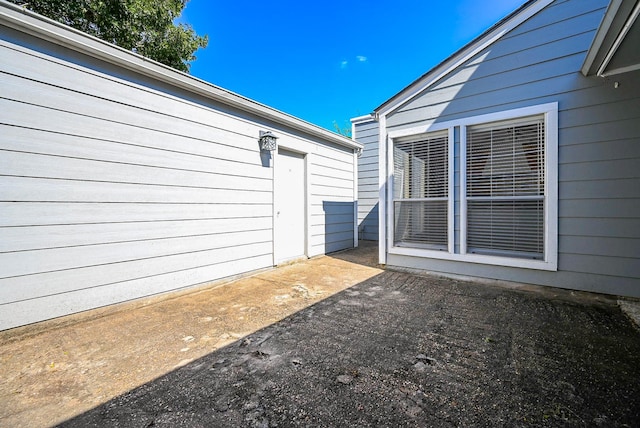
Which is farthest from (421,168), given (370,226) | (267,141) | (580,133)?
(370,226)

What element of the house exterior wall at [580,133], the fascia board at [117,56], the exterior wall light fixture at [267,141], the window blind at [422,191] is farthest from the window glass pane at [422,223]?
the fascia board at [117,56]

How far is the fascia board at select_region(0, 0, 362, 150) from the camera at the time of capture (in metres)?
2.18

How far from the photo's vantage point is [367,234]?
745cm

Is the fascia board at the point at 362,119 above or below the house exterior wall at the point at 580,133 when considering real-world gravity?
above

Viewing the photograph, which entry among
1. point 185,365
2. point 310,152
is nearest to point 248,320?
point 185,365

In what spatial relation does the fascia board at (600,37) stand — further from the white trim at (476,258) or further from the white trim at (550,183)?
the white trim at (476,258)

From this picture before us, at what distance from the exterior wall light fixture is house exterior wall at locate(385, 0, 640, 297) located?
9.55 ft

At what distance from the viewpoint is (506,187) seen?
11.3ft

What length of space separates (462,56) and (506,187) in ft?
6.20

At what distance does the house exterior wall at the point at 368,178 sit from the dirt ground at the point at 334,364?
14.4 ft

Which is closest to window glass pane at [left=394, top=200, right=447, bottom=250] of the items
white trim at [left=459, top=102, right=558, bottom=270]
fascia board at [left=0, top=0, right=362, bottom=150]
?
white trim at [left=459, top=102, right=558, bottom=270]

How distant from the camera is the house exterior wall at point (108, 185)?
2.24 meters

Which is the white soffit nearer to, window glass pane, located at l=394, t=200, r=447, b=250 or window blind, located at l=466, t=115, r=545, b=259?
window blind, located at l=466, t=115, r=545, b=259

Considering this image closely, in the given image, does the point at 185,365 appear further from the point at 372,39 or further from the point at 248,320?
the point at 372,39
